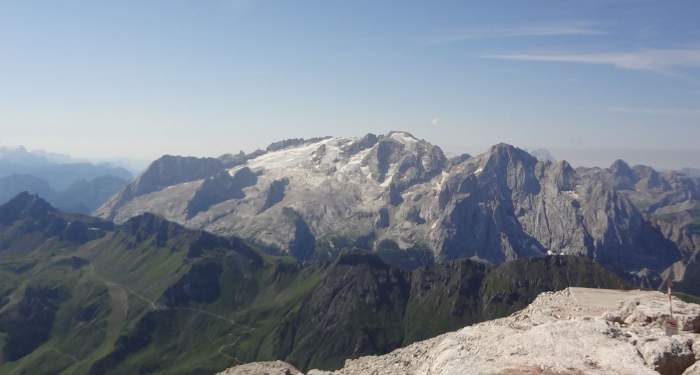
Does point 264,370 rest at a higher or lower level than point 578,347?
lower

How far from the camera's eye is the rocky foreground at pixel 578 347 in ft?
106

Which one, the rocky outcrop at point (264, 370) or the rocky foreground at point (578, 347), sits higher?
the rocky foreground at point (578, 347)

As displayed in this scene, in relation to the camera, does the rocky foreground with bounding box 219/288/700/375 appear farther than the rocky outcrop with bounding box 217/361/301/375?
No

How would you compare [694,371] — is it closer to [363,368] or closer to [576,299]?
[576,299]

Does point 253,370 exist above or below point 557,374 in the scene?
below

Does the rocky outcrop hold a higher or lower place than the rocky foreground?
lower

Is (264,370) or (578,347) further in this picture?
(264,370)

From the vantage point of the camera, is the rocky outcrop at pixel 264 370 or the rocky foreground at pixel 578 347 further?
the rocky outcrop at pixel 264 370

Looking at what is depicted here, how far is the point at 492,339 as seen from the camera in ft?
128

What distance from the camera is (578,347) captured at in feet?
114

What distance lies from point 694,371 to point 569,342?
7.18 m

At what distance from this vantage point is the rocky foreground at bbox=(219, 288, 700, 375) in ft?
106

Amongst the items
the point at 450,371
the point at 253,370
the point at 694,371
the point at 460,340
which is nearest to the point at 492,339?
the point at 460,340

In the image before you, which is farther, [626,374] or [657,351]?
[657,351]
